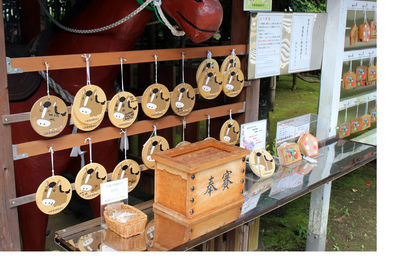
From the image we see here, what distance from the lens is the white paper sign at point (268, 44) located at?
344 cm

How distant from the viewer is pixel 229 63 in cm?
329

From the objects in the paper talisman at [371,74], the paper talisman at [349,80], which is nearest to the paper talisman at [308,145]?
the paper talisman at [349,80]

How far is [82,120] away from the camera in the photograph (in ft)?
8.18

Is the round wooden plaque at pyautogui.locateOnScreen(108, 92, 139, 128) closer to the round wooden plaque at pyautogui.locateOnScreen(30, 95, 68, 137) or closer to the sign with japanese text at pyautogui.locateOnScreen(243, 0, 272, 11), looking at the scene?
the round wooden plaque at pyautogui.locateOnScreen(30, 95, 68, 137)

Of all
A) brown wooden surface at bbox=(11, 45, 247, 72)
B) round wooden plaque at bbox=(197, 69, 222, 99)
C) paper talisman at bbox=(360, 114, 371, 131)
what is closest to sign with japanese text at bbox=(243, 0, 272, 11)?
brown wooden surface at bbox=(11, 45, 247, 72)

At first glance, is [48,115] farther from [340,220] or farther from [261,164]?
[340,220]

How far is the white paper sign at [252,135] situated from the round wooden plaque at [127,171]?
36.4 inches

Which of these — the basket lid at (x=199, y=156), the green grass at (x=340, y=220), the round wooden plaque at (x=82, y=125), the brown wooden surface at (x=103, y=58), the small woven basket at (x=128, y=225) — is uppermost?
the brown wooden surface at (x=103, y=58)

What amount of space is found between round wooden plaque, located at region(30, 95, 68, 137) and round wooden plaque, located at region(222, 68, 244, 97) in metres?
1.30

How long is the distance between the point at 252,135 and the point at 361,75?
2.02 meters

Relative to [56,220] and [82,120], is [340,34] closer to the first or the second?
[82,120]

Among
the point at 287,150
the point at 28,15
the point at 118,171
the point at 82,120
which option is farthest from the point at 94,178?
the point at 28,15

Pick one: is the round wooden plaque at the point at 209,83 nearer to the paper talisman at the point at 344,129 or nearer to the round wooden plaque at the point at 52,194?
the round wooden plaque at the point at 52,194

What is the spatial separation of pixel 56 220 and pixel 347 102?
11.6 feet
